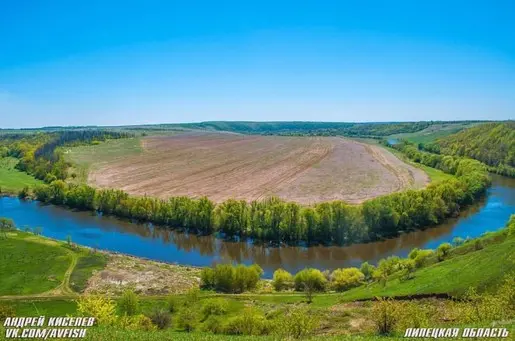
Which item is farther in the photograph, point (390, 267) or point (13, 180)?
point (13, 180)

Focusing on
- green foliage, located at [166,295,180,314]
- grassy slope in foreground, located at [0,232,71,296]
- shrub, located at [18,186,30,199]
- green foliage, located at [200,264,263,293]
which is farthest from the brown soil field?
green foliage, located at [166,295,180,314]

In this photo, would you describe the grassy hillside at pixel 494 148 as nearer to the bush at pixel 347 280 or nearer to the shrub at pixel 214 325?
the bush at pixel 347 280

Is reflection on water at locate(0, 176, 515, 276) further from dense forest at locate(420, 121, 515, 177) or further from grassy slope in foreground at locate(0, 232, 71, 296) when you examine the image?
dense forest at locate(420, 121, 515, 177)

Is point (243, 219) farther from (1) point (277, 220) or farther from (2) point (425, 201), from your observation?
(2) point (425, 201)

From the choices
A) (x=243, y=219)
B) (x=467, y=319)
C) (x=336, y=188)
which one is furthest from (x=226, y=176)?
(x=467, y=319)

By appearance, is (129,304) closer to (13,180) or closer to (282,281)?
(282,281)

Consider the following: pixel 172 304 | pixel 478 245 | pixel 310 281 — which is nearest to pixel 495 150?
pixel 478 245

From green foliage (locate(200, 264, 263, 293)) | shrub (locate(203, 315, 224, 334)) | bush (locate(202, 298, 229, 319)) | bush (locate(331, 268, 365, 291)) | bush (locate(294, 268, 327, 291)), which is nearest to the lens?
shrub (locate(203, 315, 224, 334))

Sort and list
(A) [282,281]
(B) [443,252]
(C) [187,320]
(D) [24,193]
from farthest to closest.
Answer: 1. (D) [24,193]
2. (A) [282,281]
3. (B) [443,252]
4. (C) [187,320]
